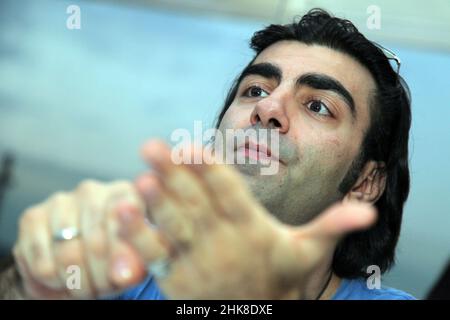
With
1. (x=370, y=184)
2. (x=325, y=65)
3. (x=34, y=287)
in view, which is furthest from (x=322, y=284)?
(x=34, y=287)

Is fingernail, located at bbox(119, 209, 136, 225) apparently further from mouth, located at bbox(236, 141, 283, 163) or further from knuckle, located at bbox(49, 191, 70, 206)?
mouth, located at bbox(236, 141, 283, 163)

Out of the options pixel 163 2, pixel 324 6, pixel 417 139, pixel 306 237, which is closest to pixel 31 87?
pixel 163 2

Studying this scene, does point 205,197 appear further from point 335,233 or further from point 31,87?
point 31,87

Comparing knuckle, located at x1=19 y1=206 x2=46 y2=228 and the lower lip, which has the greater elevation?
the lower lip

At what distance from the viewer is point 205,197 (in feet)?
1.51

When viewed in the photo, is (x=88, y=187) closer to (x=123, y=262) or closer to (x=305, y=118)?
(x=123, y=262)

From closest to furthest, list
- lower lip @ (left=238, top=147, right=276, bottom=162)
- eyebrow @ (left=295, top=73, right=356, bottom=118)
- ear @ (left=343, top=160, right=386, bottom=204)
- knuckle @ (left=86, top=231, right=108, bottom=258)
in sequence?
1. knuckle @ (left=86, top=231, right=108, bottom=258)
2. lower lip @ (left=238, top=147, right=276, bottom=162)
3. eyebrow @ (left=295, top=73, right=356, bottom=118)
4. ear @ (left=343, top=160, right=386, bottom=204)

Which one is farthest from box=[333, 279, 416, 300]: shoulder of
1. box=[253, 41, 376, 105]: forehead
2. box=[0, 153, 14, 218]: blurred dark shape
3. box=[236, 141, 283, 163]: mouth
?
box=[0, 153, 14, 218]: blurred dark shape

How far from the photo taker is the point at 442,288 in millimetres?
1971

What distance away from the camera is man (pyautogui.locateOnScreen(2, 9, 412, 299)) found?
46 centimetres

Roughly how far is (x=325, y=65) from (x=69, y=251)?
92cm

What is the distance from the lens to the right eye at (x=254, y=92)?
4.23 ft

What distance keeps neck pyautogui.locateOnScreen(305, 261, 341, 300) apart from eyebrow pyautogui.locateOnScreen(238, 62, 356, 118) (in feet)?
1.35

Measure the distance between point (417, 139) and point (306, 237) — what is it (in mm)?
1564
